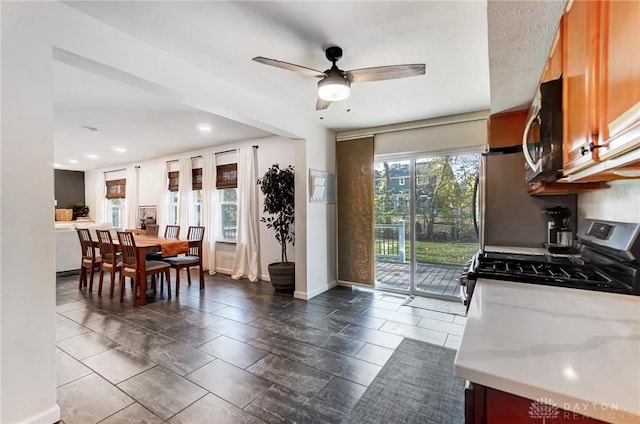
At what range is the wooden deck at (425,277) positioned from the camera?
4102 mm

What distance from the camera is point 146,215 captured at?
7039mm

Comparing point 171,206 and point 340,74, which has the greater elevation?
point 340,74

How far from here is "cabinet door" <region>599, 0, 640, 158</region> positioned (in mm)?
721

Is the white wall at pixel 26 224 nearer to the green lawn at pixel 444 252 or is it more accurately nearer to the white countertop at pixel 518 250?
the white countertop at pixel 518 250

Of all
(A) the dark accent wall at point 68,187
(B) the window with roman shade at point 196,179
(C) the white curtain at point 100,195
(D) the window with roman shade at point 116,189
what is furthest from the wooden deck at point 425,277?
(A) the dark accent wall at point 68,187

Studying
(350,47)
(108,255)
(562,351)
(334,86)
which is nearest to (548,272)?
(562,351)

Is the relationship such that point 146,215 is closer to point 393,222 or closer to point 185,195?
point 185,195

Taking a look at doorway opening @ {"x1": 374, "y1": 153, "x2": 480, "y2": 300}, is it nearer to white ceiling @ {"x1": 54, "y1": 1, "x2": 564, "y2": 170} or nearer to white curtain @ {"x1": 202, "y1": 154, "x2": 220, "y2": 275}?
white ceiling @ {"x1": 54, "y1": 1, "x2": 564, "y2": 170}

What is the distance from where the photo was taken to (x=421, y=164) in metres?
4.22

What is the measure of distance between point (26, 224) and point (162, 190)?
541cm

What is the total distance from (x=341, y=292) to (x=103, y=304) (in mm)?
3296

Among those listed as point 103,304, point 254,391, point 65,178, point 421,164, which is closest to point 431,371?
point 254,391

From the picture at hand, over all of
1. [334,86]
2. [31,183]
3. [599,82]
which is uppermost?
[334,86]

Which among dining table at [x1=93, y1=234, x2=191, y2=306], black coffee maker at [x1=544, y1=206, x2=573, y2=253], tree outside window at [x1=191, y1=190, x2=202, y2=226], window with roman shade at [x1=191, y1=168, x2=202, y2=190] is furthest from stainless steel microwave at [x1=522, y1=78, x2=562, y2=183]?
tree outside window at [x1=191, y1=190, x2=202, y2=226]
